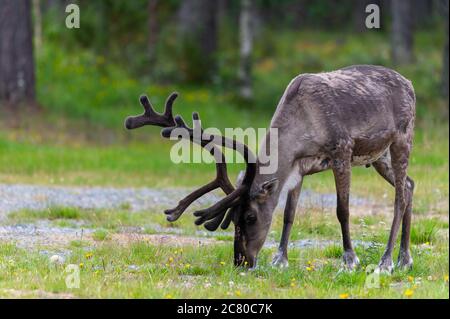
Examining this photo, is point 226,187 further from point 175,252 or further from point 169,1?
point 169,1

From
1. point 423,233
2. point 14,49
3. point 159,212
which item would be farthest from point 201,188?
point 14,49

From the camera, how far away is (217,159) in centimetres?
852

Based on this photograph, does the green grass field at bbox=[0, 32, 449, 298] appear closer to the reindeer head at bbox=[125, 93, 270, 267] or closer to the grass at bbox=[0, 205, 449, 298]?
the grass at bbox=[0, 205, 449, 298]

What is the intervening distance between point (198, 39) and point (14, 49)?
24.5ft

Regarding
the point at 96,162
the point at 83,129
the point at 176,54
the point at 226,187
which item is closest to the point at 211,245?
the point at 226,187

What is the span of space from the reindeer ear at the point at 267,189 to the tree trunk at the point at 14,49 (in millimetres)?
12319

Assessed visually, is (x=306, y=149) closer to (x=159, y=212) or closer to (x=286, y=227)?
(x=286, y=227)

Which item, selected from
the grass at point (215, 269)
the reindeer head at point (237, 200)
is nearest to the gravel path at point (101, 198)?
the grass at point (215, 269)

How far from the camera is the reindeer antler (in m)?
8.21

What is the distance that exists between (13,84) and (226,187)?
12057 mm

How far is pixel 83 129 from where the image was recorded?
20016 millimetres

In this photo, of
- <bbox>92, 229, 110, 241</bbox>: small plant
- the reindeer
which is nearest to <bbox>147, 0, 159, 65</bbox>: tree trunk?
<bbox>92, 229, 110, 241</bbox>: small plant

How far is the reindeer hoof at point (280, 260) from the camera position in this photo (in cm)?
Answer: 880

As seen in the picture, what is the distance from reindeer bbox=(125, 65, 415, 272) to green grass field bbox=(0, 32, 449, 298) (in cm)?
35
